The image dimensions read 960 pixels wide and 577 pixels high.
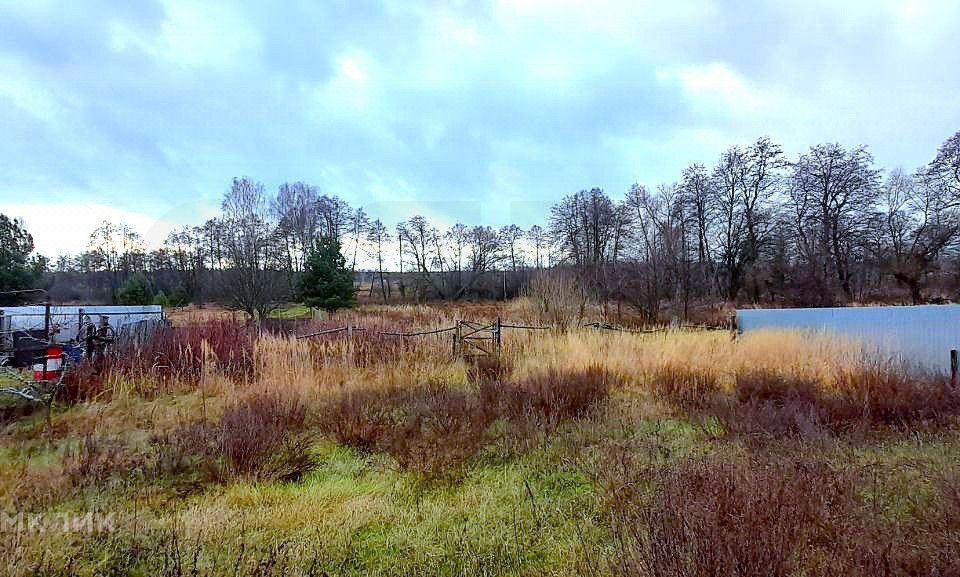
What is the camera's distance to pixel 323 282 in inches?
1041

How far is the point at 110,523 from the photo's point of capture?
2.68 metres

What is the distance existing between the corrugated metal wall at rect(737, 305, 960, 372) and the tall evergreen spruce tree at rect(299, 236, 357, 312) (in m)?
23.5

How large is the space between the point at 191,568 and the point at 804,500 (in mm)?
3308

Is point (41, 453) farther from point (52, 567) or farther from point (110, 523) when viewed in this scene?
point (52, 567)

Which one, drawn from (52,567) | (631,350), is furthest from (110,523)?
(631,350)

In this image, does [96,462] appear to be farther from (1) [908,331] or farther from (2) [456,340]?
(1) [908,331]

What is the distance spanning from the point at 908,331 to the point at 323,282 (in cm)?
2520

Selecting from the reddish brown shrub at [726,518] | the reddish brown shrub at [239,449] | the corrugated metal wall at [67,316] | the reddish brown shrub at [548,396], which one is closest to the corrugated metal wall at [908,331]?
the reddish brown shrub at [548,396]

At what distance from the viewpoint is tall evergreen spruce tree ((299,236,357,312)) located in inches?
1039

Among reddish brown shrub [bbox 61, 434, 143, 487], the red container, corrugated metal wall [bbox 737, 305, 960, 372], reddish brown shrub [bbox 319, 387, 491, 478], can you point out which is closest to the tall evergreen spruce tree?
the red container

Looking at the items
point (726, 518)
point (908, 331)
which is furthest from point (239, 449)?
point (908, 331)

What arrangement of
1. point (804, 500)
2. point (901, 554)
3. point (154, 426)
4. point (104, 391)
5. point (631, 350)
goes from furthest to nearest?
1. point (631, 350)
2. point (104, 391)
3. point (154, 426)
4. point (804, 500)
5. point (901, 554)

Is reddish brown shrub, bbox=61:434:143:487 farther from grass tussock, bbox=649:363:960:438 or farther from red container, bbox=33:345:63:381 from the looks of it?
grass tussock, bbox=649:363:960:438

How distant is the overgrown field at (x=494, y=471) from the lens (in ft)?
7.40
